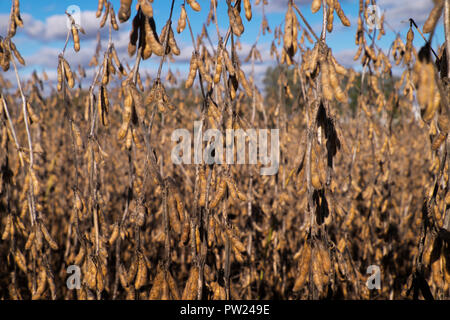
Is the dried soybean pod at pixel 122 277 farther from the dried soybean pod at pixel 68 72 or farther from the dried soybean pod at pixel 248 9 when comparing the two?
the dried soybean pod at pixel 248 9

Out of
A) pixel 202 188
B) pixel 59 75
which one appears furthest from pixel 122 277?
pixel 59 75

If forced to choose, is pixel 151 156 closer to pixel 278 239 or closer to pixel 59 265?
pixel 278 239

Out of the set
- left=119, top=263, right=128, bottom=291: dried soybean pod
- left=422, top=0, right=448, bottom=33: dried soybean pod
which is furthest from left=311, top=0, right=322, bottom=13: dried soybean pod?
left=119, top=263, right=128, bottom=291: dried soybean pod

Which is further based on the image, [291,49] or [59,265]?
[59,265]

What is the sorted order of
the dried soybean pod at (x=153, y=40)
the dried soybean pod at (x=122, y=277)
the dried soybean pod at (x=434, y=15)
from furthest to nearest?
1. the dried soybean pod at (x=122, y=277)
2. the dried soybean pod at (x=153, y=40)
3. the dried soybean pod at (x=434, y=15)

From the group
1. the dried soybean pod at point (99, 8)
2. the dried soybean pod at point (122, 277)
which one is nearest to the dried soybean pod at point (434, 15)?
the dried soybean pod at point (99, 8)

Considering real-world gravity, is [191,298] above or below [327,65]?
below

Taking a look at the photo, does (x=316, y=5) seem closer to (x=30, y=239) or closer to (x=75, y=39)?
(x=75, y=39)

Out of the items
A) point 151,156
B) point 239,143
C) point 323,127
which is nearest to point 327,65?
point 323,127

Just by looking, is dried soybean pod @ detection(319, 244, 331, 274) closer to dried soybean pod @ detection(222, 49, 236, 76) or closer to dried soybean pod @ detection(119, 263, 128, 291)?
dried soybean pod @ detection(222, 49, 236, 76)
